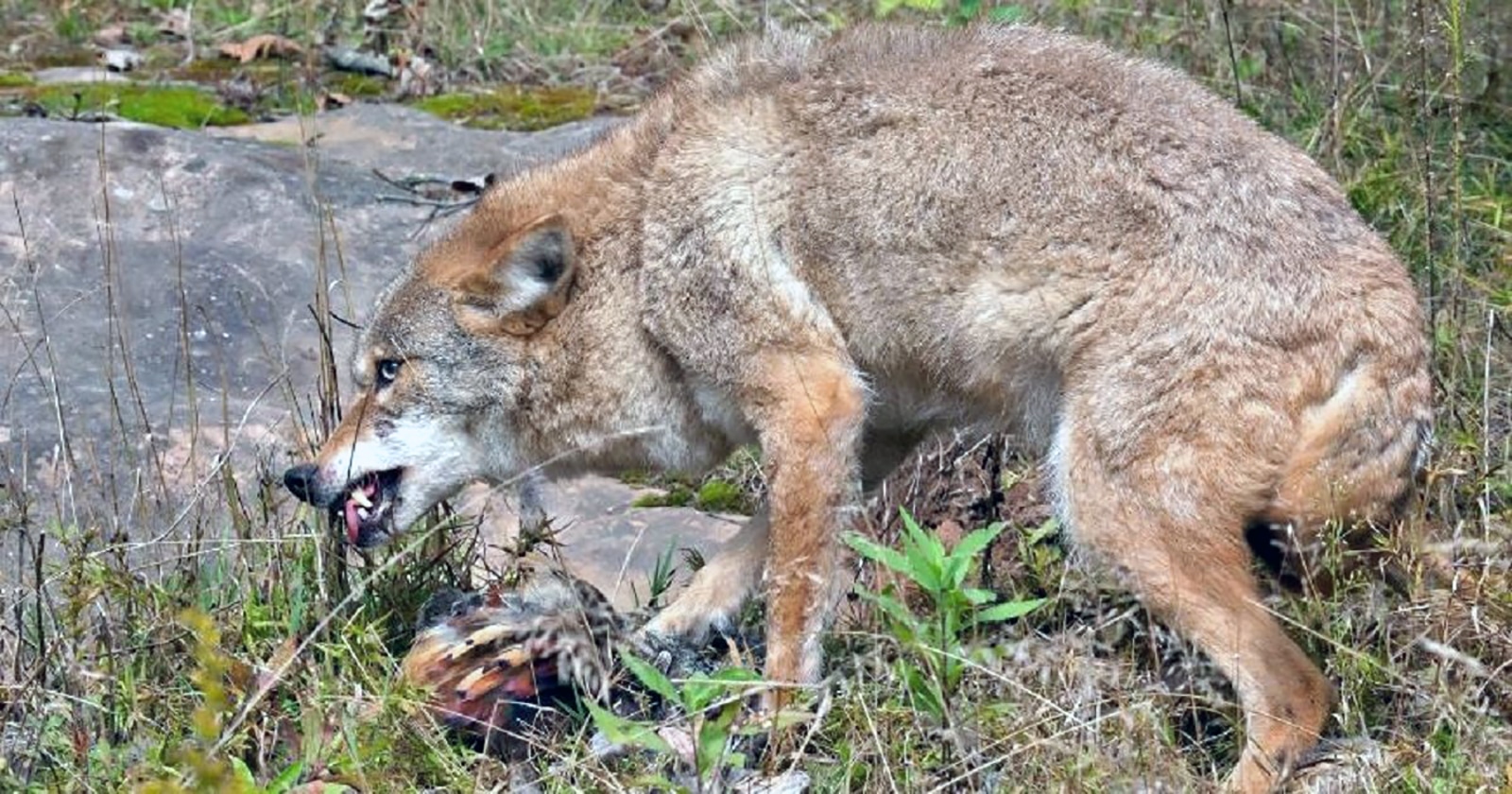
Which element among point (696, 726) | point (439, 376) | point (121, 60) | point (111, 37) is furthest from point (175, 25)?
point (696, 726)

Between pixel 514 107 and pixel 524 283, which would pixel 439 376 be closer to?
pixel 524 283

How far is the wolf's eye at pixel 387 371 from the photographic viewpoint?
6199 millimetres

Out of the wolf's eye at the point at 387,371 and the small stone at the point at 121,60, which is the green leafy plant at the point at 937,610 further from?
the small stone at the point at 121,60

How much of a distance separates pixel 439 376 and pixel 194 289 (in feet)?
7.17

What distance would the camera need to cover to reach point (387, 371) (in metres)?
6.21

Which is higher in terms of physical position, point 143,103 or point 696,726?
point 696,726

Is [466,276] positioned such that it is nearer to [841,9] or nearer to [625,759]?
[625,759]

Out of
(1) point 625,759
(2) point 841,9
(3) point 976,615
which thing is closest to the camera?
(3) point 976,615

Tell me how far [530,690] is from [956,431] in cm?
179

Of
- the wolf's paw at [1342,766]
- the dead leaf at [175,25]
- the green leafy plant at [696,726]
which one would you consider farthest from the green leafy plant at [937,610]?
the dead leaf at [175,25]

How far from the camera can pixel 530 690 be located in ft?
17.4

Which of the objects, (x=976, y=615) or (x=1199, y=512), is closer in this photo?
(x=976, y=615)

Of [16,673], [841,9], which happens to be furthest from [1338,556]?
[841,9]

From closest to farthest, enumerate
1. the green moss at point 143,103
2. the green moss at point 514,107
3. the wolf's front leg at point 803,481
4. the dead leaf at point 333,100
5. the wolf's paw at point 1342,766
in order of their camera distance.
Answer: the wolf's paw at point 1342,766, the wolf's front leg at point 803,481, the green moss at point 143,103, the green moss at point 514,107, the dead leaf at point 333,100
